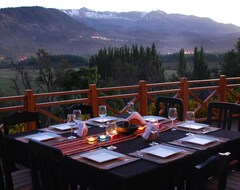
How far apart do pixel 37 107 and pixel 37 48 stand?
9.94 meters

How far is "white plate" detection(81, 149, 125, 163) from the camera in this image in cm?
235

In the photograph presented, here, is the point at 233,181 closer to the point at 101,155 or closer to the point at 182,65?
the point at 101,155

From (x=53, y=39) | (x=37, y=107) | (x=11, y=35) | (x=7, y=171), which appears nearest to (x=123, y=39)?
(x=53, y=39)

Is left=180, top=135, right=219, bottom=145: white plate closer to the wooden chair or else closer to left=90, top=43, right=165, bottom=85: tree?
the wooden chair

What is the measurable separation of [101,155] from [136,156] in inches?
10.0

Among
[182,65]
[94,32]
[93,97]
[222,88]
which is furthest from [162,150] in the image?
[182,65]

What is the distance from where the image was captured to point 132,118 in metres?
3.31

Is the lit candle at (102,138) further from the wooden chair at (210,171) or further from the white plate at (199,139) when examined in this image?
the wooden chair at (210,171)

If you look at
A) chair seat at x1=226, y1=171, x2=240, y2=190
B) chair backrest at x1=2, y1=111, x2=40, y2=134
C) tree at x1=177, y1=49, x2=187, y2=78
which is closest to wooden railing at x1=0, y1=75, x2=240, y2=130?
chair backrest at x1=2, y1=111, x2=40, y2=134

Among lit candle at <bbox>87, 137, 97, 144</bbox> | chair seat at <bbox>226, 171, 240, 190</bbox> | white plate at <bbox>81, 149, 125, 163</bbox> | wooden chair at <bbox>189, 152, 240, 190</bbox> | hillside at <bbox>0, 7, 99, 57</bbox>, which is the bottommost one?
chair seat at <bbox>226, 171, 240, 190</bbox>

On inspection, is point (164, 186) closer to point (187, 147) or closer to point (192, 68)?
point (187, 147)

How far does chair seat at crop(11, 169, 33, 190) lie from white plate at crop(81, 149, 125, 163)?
721 millimetres

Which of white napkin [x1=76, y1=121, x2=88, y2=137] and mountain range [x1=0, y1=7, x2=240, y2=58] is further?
mountain range [x1=0, y1=7, x2=240, y2=58]

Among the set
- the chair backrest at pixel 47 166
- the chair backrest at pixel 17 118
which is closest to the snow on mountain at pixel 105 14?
the chair backrest at pixel 17 118
